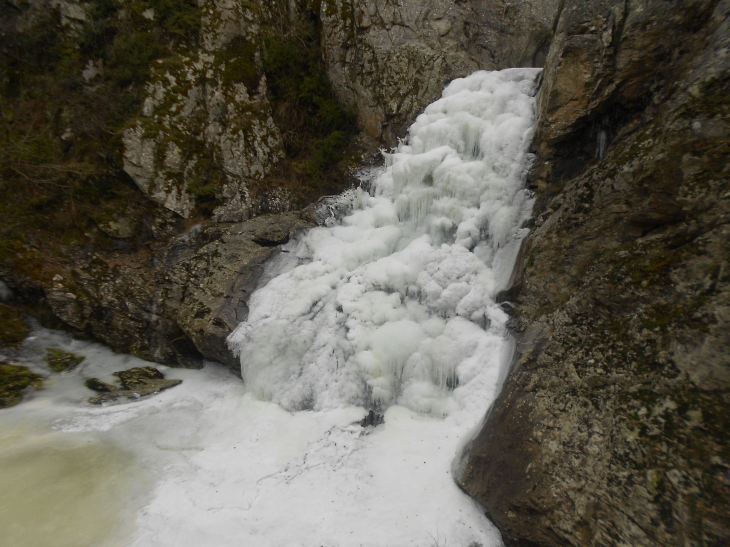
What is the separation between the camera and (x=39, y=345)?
6.84 metres

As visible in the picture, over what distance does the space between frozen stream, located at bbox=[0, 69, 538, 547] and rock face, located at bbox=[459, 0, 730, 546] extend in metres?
0.74

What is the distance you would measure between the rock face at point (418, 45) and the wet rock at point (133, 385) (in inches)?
257

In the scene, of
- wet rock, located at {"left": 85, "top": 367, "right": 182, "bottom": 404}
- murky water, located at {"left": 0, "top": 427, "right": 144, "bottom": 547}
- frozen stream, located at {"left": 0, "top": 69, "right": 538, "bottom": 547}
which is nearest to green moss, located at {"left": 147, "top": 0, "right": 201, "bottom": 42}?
frozen stream, located at {"left": 0, "top": 69, "right": 538, "bottom": 547}

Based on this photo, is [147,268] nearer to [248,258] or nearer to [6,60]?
[248,258]

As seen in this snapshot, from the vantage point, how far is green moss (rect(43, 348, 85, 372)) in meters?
6.64

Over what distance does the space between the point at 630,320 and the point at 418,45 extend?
753 centimetres

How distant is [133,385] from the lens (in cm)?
641

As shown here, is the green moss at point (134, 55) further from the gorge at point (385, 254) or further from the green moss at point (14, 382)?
the green moss at point (14, 382)

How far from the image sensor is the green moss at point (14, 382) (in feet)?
19.4

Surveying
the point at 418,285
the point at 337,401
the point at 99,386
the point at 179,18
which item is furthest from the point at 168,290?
the point at 179,18

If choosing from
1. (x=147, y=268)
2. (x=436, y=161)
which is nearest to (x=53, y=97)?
(x=147, y=268)

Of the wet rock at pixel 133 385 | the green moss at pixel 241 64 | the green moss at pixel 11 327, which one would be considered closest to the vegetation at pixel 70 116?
the green moss at pixel 11 327

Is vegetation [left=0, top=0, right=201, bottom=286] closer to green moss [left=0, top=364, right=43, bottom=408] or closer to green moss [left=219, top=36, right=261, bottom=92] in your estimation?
green moss [left=219, top=36, right=261, bottom=92]

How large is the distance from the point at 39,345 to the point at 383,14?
9444mm
